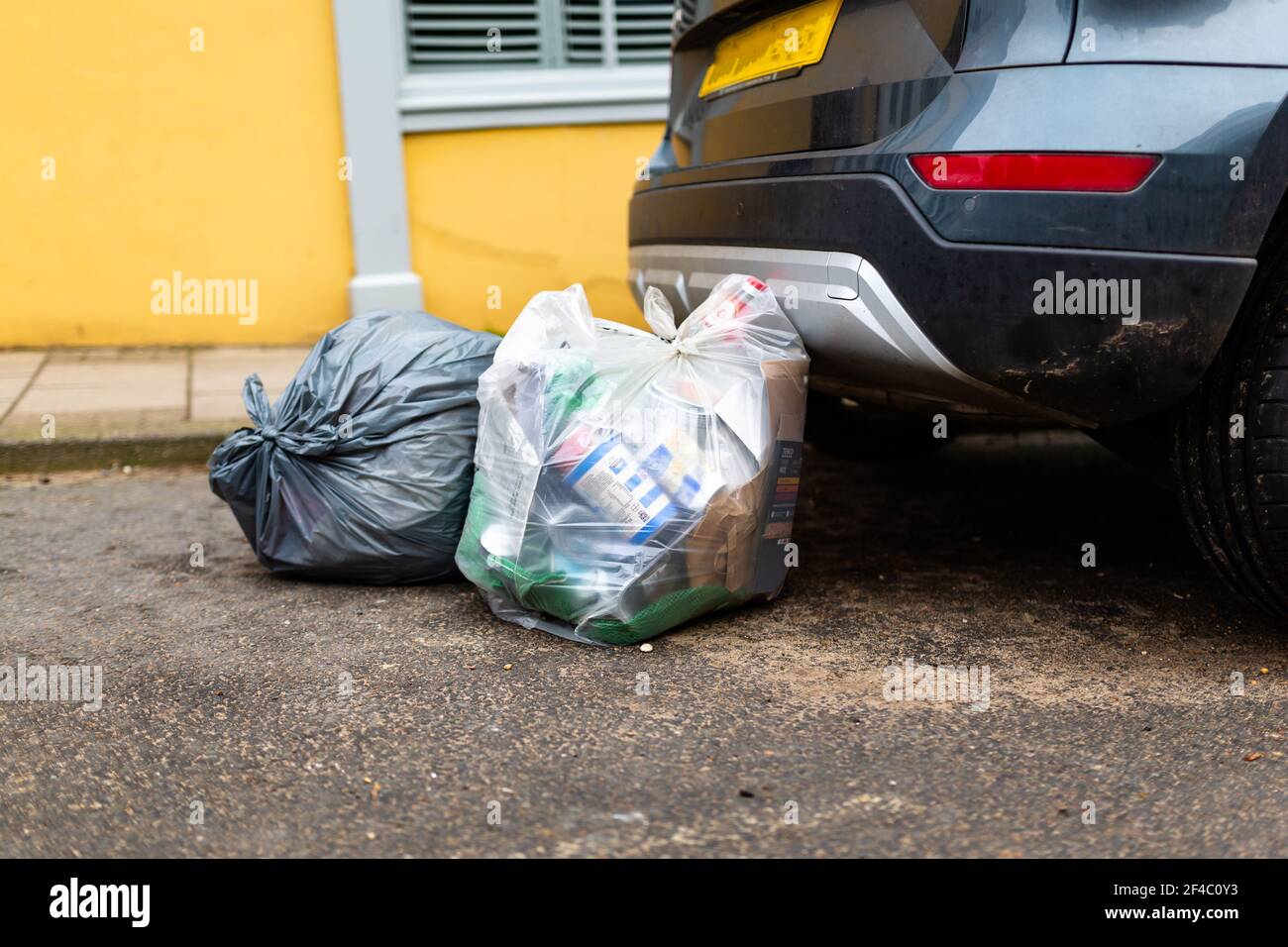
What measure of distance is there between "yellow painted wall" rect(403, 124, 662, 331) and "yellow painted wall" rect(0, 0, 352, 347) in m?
0.44

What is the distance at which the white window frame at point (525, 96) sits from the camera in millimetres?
5613

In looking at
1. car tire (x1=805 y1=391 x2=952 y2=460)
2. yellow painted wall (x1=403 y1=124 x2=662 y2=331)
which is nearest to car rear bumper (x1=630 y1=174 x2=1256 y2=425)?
car tire (x1=805 y1=391 x2=952 y2=460)

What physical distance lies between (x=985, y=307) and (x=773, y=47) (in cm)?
87

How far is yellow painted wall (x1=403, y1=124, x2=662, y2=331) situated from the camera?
571 cm

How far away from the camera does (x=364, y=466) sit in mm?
2748

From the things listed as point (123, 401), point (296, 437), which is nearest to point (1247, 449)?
point (296, 437)

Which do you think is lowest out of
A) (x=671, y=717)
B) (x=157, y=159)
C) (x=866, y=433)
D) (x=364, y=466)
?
(x=671, y=717)

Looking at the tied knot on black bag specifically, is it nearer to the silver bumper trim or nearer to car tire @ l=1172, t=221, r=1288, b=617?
the silver bumper trim

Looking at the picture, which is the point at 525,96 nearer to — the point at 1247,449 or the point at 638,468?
the point at 638,468

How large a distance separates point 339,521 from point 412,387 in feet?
1.12

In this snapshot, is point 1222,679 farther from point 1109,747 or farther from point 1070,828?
point 1070,828

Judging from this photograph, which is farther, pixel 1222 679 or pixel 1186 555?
pixel 1186 555
